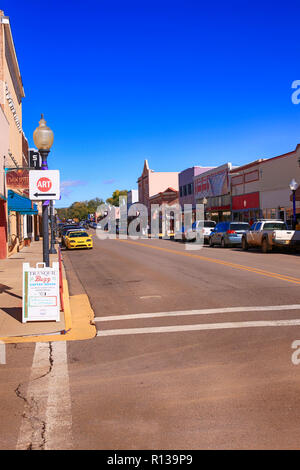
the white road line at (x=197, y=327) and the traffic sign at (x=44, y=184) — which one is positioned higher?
the traffic sign at (x=44, y=184)

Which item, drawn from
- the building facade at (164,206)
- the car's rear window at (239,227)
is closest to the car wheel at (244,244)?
the car's rear window at (239,227)

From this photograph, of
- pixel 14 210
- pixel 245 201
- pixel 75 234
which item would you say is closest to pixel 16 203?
pixel 14 210

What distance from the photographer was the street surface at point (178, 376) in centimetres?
425

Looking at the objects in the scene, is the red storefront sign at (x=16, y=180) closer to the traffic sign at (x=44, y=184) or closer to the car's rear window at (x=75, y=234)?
the car's rear window at (x=75, y=234)

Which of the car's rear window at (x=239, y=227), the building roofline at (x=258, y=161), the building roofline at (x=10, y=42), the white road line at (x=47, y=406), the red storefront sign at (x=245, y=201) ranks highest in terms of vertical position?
the building roofline at (x=10, y=42)

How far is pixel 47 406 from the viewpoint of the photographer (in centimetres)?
500

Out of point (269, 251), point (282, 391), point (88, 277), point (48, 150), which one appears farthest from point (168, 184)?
point (282, 391)

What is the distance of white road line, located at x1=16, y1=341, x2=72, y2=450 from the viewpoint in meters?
4.19

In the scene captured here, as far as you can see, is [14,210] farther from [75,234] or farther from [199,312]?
[199,312]

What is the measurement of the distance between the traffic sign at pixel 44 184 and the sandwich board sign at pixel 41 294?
1716 mm
